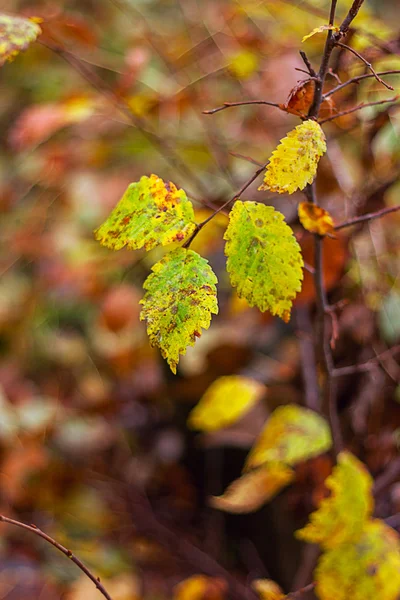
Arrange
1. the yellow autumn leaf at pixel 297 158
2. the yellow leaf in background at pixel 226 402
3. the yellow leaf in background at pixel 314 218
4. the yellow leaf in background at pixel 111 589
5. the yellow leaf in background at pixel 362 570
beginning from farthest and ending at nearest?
1. the yellow leaf in background at pixel 111 589
2. the yellow leaf in background at pixel 226 402
3. the yellow leaf in background at pixel 362 570
4. the yellow leaf in background at pixel 314 218
5. the yellow autumn leaf at pixel 297 158

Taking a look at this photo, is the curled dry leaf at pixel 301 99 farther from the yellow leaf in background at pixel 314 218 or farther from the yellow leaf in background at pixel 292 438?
the yellow leaf in background at pixel 292 438

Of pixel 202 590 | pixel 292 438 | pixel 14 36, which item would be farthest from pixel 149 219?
pixel 202 590

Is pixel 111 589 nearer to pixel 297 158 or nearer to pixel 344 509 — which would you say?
pixel 344 509

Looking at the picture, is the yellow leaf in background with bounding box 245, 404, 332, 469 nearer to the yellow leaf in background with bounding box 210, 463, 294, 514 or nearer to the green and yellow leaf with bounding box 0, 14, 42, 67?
the yellow leaf in background with bounding box 210, 463, 294, 514

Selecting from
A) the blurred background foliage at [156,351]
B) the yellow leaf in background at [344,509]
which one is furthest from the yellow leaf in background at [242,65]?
the yellow leaf in background at [344,509]

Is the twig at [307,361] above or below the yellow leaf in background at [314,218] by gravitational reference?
below

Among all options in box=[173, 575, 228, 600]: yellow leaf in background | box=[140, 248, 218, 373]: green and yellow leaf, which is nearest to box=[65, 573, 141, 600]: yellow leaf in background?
box=[173, 575, 228, 600]: yellow leaf in background
